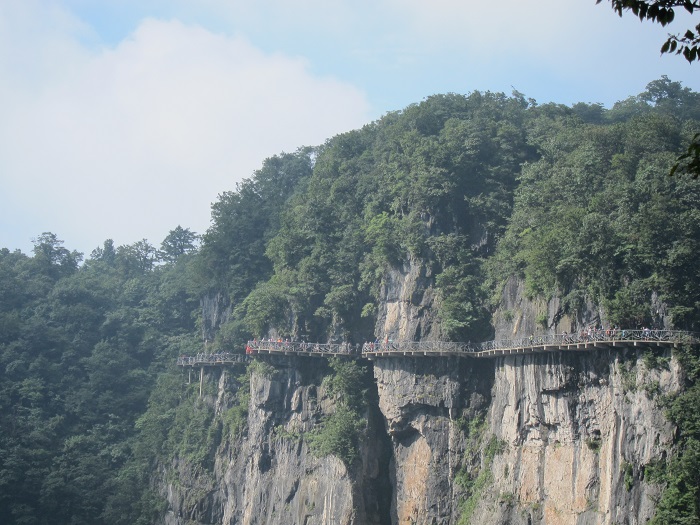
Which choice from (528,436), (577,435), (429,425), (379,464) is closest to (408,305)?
(429,425)

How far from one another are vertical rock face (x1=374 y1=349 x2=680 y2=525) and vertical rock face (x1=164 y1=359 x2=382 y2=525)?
2.19m

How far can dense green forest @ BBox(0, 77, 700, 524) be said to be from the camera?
127 ft

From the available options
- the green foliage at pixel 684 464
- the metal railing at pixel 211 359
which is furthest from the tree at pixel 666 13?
the metal railing at pixel 211 359

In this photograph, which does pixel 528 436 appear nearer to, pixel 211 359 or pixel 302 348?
pixel 302 348

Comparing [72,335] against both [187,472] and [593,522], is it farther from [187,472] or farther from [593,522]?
[593,522]

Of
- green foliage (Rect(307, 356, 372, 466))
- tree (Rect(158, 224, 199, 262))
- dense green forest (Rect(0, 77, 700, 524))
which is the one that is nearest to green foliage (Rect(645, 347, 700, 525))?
dense green forest (Rect(0, 77, 700, 524))

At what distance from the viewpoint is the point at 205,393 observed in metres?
60.4

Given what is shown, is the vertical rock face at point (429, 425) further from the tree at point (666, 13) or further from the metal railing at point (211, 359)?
the tree at point (666, 13)

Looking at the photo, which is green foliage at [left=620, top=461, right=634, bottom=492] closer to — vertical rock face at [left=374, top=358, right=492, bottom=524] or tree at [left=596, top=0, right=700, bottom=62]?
vertical rock face at [left=374, top=358, right=492, bottom=524]

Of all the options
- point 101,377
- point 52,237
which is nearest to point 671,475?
point 101,377

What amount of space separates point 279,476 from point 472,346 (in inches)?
539

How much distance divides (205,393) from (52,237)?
25069mm

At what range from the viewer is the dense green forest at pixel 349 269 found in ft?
127

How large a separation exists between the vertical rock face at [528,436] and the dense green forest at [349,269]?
172 centimetres
